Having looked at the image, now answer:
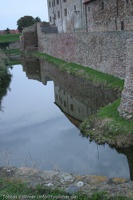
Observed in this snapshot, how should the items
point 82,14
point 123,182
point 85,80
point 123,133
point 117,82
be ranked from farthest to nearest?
point 82,14, point 85,80, point 117,82, point 123,133, point 123,182

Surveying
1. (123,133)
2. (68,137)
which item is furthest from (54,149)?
(123,133)

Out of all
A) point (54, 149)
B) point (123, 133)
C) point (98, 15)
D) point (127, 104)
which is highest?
point (98, 15)

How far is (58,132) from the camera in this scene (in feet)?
43.9

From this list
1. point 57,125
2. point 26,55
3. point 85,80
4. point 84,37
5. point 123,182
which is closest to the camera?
point 123,182

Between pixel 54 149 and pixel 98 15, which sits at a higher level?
pixel 98 15

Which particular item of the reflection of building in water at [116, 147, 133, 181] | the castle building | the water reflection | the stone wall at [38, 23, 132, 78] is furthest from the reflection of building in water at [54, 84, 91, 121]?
the castle building

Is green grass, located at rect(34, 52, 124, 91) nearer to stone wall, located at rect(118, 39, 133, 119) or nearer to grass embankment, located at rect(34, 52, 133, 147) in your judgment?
grass embankment, located at rect(34, 52, 133, 147)

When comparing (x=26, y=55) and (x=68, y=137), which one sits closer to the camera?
(x=68, y=137)

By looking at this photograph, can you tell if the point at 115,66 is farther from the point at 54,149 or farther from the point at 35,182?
the point at 35,182

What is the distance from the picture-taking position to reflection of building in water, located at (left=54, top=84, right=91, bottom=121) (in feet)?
49.3

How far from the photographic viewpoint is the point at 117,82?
16500 mm

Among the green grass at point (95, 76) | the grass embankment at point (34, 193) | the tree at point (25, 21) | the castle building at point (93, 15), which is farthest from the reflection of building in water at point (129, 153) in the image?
the tree at point (25, 21)

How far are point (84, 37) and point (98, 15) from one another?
21.1 ft

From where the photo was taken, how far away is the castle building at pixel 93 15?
24625 mm
